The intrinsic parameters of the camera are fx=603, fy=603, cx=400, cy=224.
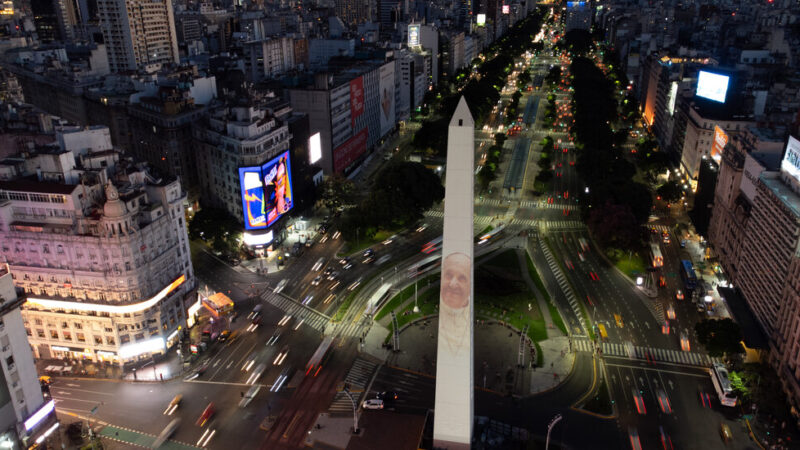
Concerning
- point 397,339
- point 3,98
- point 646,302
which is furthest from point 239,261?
point 3,98

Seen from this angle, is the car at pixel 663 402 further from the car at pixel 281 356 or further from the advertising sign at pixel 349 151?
the advertising sign at pixel 349 151

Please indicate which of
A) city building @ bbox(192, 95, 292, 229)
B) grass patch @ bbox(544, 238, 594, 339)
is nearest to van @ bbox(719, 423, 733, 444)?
grass patch @ bbox(544, 238, 594, 339)

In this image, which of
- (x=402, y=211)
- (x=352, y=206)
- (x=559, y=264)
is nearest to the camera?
(x=559, y=264)

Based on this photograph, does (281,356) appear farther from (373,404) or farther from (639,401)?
(639,401)

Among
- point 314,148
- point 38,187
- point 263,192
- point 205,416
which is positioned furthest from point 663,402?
point 314,148

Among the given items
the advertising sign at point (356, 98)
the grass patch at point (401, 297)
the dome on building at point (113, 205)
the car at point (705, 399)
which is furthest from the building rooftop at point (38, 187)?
the car at point (705, 399)

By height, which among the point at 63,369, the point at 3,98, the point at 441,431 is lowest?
the point at 63,369

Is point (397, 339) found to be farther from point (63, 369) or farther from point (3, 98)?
point (3, 98)
